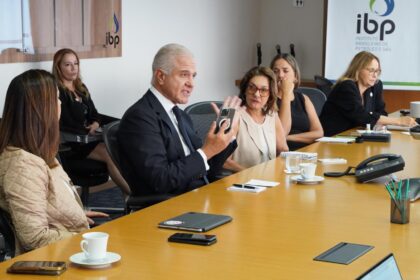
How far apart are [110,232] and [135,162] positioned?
3.46ft

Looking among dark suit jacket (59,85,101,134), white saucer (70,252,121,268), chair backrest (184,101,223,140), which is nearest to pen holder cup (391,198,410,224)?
white saucer (70,252,121,268)

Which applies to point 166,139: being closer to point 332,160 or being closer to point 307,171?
point 307,171

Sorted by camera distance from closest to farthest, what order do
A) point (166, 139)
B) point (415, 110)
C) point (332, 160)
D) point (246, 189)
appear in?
point (246, 189) < point (166, 139) < point (332, 160) < point (415, 110)

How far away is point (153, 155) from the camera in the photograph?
3.72 meters

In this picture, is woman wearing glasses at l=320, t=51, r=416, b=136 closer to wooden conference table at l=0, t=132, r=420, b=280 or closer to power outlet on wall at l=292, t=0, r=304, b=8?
wooden conference table at l=0, t=132, r=420, b=280

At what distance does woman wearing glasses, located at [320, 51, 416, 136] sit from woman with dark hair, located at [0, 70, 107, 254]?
3409mm

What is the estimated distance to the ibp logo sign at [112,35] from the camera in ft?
22.8

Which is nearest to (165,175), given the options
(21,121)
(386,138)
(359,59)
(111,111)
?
(21,121)

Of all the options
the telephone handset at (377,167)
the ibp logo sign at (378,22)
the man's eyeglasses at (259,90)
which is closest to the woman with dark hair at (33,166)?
the telephone handset at (377,167)

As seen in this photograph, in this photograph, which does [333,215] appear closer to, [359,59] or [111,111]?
[359,59]

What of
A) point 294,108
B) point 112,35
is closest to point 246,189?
point 294,108

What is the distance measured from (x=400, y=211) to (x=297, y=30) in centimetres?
693

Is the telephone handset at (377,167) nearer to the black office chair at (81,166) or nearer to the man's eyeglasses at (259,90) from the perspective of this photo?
the man's eyeglasses at (259,90)

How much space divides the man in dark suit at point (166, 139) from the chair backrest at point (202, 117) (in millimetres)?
745
